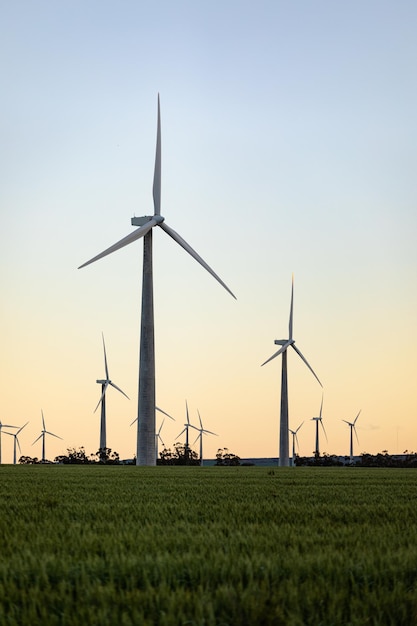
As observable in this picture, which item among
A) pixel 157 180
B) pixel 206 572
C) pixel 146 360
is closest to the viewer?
pixel 206 572

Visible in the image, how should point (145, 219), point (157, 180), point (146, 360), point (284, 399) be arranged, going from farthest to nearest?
point (284, 399) → point (157, 180) → point (145, 219) → point (146, 360)

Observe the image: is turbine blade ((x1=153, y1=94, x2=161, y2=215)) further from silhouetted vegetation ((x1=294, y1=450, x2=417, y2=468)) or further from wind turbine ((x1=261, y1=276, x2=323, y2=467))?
silhouetted vegetation ((x1=294, y1=450, x2=417, y2=468))

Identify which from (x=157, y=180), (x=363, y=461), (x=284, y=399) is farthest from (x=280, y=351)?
(x=363, y=461)

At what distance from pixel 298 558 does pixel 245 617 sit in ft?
7.21

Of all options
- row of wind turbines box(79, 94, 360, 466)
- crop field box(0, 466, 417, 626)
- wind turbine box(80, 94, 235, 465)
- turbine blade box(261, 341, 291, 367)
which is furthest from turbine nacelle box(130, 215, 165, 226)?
crop field box(0, 466, 417, 626)

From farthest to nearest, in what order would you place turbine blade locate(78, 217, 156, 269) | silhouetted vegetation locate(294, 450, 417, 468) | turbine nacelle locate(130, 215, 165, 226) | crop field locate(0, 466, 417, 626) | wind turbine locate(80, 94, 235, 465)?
silhouetted vegetation locate(294, 450, 417, 468) < turbine nacelle locate(130, 215, 165, 226) < wind turbine locate(80, 94, 235, 465) < turbine blade locate(78, 217, 156, 269) < crop field locate(0, 466, 417, 626)

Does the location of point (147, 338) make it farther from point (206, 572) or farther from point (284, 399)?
point (206, 572)

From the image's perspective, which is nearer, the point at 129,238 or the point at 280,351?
the point at 129,238

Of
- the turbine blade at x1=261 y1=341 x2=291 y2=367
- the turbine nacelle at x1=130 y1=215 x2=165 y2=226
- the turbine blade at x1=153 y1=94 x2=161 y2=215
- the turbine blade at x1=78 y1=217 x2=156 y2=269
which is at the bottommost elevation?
the turbine blade at x1=261 y1=341 x2=291 y2=367

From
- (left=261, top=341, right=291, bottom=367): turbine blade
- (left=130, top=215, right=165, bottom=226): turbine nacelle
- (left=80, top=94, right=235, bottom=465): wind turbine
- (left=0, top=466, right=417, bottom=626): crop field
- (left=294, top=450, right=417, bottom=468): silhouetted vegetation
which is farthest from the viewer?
(left=294, top=450, right=417, bottom=468): silhouetted vegetation

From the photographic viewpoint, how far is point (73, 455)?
159500 mm

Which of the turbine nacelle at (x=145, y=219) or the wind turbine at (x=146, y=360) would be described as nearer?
the wind turbine at (x=146, y=360)

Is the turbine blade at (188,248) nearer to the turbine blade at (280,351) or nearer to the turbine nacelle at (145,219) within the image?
the turbine nacelle at (145,219)

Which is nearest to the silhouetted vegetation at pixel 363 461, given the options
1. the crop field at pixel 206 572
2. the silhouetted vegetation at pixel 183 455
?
the silhouetted vegetation at pixel 183 455
